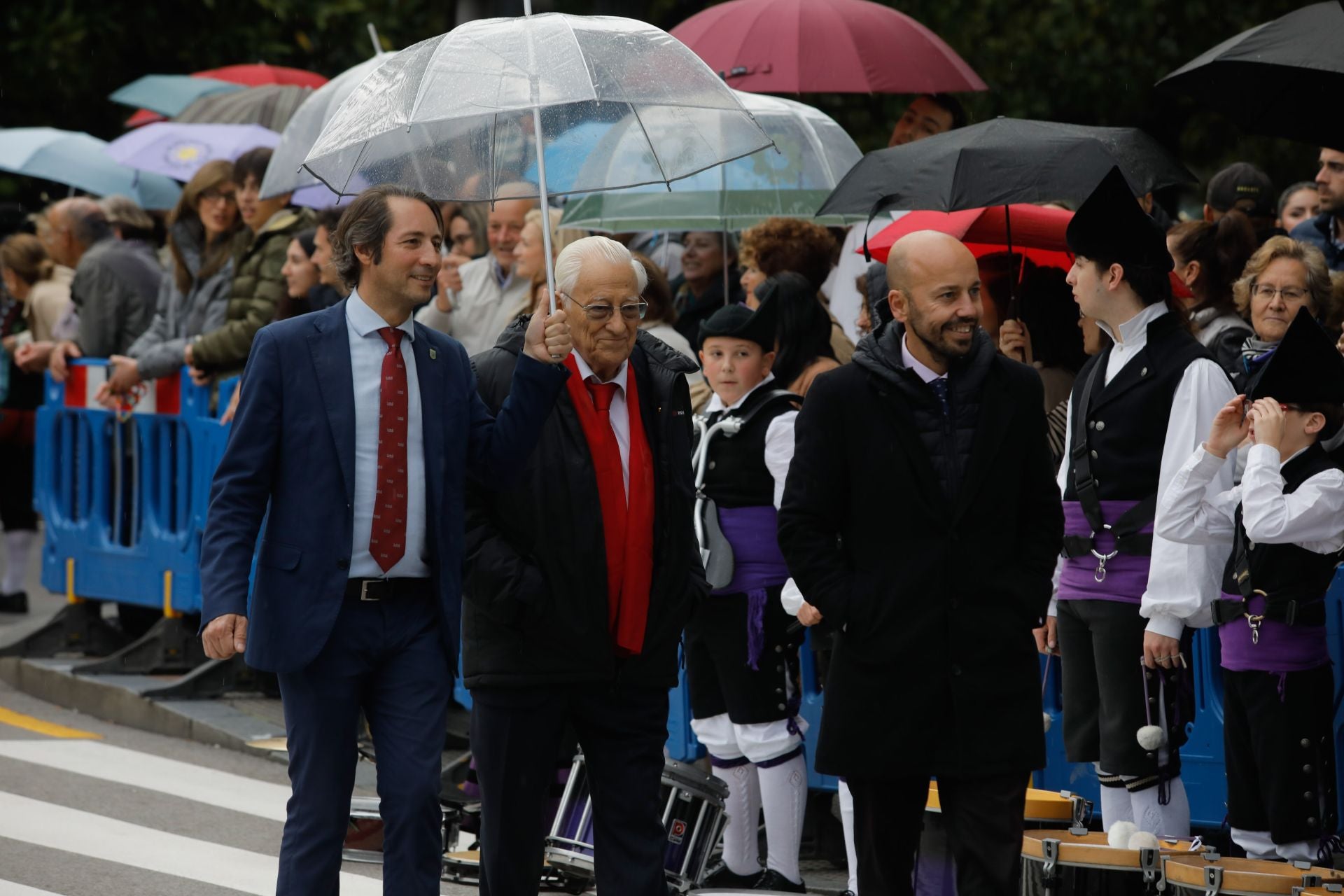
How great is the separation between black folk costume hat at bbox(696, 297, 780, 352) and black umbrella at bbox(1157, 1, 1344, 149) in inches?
65.1

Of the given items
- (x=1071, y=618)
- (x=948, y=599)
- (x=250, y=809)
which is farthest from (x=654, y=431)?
(x=250, y=809)

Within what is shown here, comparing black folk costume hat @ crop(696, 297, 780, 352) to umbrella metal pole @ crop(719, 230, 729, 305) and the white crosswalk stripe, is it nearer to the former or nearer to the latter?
umbrella metal pole @ crop(719, 230, 729, 305)

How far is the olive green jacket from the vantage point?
1073cm

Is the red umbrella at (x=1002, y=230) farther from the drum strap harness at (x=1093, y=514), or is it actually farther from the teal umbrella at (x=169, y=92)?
the teal umbrella at (x=169, y=92)

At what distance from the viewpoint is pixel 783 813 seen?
7375mm

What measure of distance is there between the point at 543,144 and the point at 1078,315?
224 centimetres

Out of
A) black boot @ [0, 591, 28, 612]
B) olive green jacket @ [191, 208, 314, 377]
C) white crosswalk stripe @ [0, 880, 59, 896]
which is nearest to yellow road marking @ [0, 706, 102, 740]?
olive green jacket @ [191, 208, 314, 377]

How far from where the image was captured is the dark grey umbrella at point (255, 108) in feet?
46.5

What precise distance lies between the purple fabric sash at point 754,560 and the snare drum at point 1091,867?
1585 millimetres

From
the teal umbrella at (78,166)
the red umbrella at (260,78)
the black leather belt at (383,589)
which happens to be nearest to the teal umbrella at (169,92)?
the red umbrella at (260,78)

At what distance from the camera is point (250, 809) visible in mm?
8852

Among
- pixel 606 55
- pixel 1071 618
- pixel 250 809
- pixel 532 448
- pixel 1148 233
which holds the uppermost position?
pixel 606 55

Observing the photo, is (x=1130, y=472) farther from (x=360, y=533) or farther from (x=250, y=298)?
(x=250, y=298)

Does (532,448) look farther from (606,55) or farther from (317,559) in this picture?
(606,55)
